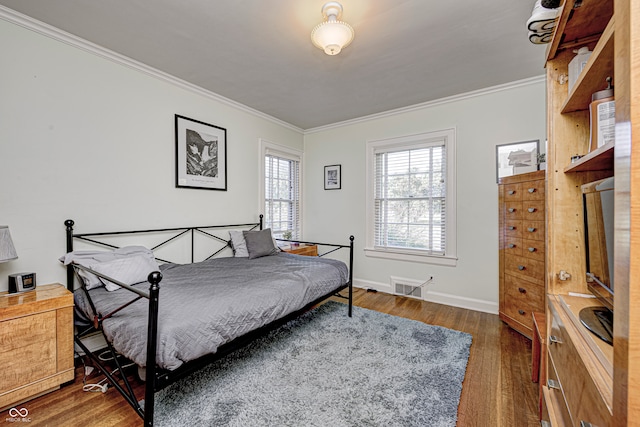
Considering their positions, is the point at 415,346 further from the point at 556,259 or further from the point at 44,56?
the point at 44,56

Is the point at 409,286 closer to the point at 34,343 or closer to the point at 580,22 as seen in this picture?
the point at 580,22

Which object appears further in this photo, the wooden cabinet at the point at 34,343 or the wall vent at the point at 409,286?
the wall vent at the point at 409,286

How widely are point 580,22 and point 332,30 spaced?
4.22 feet

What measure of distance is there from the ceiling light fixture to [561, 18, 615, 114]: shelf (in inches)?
52.1

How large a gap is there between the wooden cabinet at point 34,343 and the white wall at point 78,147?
0.49m

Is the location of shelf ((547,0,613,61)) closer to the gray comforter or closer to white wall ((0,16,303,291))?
the gray comforter

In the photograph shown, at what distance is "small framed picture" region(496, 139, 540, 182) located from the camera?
265 cm

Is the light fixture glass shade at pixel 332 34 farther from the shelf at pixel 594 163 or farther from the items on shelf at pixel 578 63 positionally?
the shelf at pixel 594 163

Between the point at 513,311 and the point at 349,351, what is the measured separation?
1644mm

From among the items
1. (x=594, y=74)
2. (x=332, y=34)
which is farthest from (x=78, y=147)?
(x=594, y=74)

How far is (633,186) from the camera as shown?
1.72 feet

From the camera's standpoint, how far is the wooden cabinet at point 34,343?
1580 mm

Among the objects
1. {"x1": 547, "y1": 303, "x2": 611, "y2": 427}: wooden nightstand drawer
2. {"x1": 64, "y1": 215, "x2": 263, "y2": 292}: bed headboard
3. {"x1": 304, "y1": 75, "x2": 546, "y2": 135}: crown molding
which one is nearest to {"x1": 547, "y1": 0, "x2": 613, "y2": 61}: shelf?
{"x1": 547, "y1": 303, "x2": 611, "y2": 427}: wooden nightstand drawer

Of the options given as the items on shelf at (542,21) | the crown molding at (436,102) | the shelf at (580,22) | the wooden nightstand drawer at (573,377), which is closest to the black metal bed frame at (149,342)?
the wooden nightstand drawer at (573,377)
